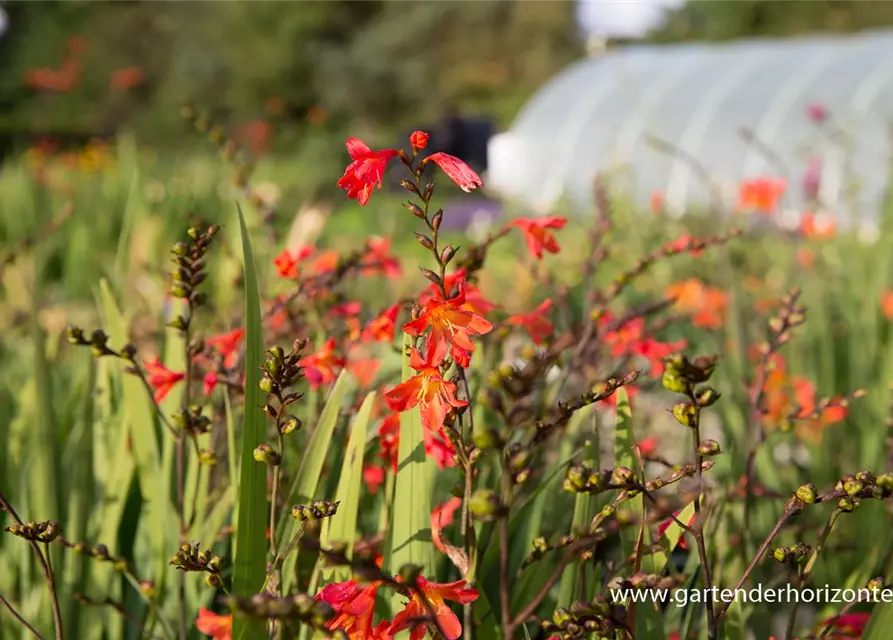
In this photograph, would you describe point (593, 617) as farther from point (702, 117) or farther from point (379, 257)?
point (702, 117)

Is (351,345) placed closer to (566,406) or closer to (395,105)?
(566,406)

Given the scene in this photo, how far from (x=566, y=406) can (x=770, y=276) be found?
4.20 metres

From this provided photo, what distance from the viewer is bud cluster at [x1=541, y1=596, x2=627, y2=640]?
761 millimetres

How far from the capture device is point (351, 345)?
1.44 metres

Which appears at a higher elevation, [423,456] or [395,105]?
[395,105]

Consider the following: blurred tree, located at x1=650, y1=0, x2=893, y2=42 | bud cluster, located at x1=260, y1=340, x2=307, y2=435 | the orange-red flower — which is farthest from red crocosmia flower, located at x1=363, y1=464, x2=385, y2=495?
blurred tree, located at x1=650, y1=0, x2=893, y2=42

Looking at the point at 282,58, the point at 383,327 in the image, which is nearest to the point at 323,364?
the point at 383,327

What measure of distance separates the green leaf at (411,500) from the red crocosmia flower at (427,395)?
0.43 ft

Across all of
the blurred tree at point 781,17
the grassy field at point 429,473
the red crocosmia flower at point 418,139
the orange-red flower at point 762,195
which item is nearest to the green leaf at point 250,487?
the grassy field at point 429,473

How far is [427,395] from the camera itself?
2.88ft

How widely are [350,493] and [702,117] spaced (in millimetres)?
10011

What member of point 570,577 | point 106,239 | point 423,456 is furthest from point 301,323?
point 106,239

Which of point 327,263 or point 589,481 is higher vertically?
point 327,263

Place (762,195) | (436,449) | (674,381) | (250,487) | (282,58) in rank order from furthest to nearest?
(282,58) → (762,195) → (436,449) → (250,487) → (674,381)
